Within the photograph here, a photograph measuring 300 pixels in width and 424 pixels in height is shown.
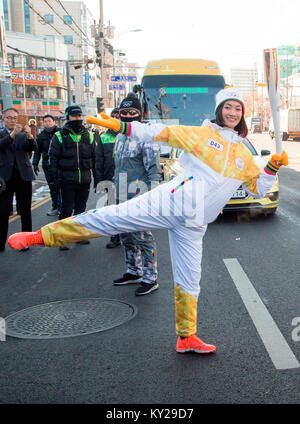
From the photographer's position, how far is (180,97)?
13.6m

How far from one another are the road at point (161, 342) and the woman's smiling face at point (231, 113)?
1698mm

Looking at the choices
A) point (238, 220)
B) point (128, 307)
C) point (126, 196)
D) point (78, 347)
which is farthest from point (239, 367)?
point (238, 220)

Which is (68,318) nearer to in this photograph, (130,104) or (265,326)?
(265,326)

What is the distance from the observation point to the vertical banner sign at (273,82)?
369cm

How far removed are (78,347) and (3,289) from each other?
1866 millimetres

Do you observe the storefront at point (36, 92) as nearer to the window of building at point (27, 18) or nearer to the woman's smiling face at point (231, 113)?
the window of building at point (27, 18)

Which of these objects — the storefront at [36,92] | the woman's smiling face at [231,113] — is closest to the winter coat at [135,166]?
the woman's smiling face at [231,113]

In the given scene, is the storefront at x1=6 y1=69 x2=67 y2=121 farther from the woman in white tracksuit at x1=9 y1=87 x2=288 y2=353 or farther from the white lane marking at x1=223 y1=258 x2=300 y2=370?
the woman in white tracksuit at x1=9 y1=87 x2=288 y2=353

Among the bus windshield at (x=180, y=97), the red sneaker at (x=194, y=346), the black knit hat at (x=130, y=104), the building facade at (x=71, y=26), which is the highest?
the building facade at (x=71, y=26)

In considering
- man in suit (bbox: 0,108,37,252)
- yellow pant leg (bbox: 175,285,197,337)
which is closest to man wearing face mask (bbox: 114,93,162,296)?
yellow pant leg (bbox: 175,285,197,337)

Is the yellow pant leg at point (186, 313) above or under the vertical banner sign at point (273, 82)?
under

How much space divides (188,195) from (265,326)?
144 cm

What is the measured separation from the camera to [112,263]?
19.8 feet
